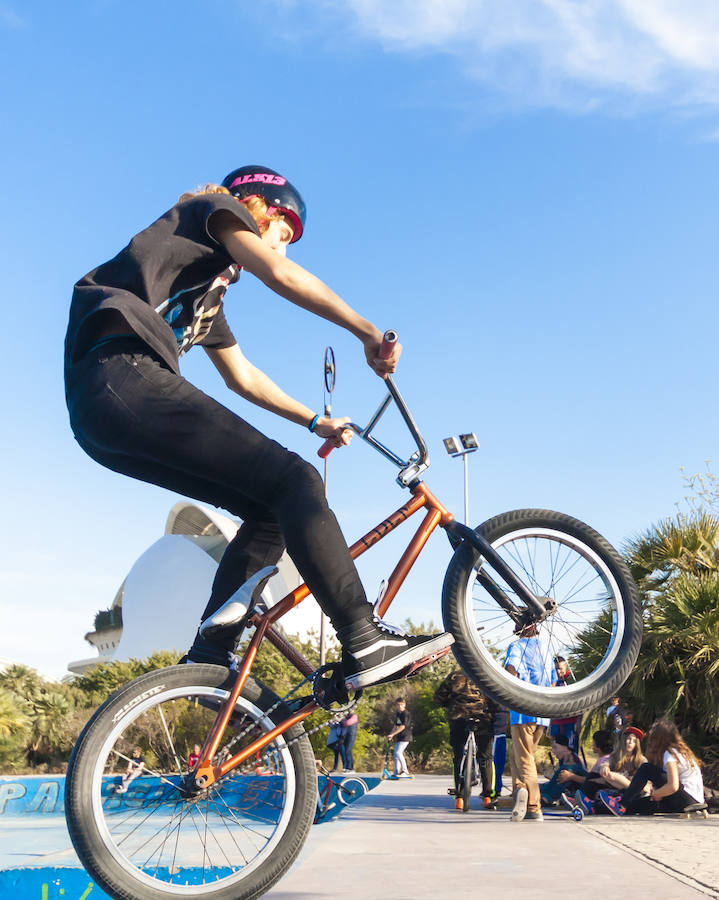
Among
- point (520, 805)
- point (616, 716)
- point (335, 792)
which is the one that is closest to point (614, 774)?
point (616, 716)

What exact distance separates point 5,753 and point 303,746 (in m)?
22.1

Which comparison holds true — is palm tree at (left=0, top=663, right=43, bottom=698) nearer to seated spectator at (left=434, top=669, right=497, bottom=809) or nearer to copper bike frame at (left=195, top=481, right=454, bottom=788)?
seated spectator at (left=434, top=669, right=497, bottom=809)

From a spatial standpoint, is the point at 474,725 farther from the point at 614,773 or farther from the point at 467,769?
the point at 614,773

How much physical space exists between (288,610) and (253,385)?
44.3 inches

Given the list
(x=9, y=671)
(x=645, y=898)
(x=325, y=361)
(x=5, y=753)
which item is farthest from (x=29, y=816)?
(x=325, y=361)

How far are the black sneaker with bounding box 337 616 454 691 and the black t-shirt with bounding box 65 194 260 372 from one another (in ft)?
3.76

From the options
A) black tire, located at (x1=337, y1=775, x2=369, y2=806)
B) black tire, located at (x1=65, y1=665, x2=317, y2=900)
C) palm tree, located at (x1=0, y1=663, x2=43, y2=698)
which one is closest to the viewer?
black tire, located at (x1=65, y1=665, x2=317, y2=900)

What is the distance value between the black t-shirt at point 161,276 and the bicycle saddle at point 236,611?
2.74 feet

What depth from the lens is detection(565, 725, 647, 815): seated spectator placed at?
10.1 metres

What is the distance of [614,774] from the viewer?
1022 cm

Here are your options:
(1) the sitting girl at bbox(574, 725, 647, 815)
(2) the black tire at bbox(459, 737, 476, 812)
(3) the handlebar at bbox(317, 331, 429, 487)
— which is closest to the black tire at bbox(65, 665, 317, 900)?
(3) the handlebar at bbox(317, 331, 429, 487)

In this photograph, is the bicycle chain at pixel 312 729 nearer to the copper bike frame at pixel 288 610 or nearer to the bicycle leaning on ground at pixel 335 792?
the copper bike frame at pixel 288 610

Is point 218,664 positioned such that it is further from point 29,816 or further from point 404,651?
point 29,816

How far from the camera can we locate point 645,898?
4.71 meters
